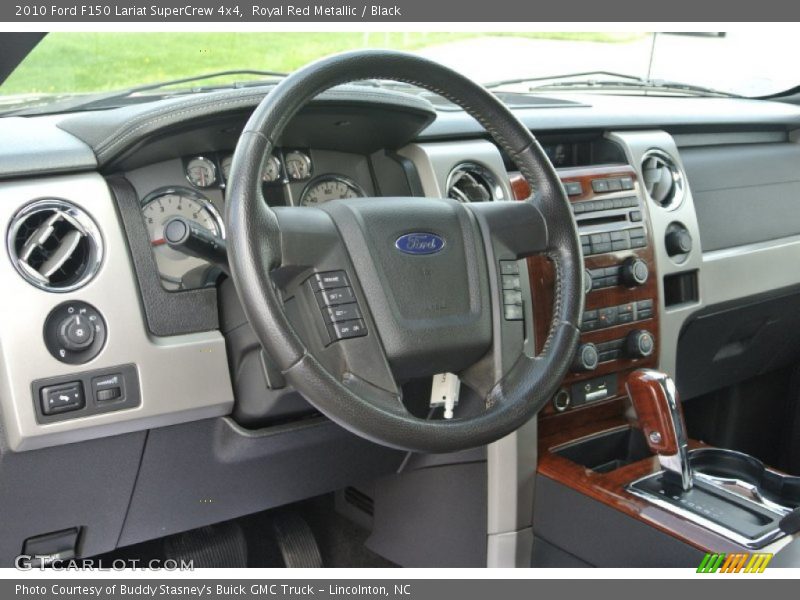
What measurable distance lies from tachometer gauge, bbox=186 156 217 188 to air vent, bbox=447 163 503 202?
1.63 feet

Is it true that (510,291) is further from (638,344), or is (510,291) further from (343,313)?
(638,344)

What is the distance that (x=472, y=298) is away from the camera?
145 centimetres

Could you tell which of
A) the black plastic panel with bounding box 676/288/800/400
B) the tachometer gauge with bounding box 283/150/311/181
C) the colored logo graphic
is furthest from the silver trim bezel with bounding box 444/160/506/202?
the colored logo graphic

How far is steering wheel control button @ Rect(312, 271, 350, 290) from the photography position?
133 centimetres

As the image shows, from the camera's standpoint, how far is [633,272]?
2033 millimetres

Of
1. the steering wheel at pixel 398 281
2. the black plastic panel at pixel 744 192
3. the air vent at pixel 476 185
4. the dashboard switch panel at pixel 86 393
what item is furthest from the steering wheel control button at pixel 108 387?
the black plastic panel at pixel 744 192

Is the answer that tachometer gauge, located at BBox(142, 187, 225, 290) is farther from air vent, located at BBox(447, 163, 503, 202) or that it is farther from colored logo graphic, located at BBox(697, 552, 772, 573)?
colored logo graphic, located at BBox(697, 552, 772, 573)

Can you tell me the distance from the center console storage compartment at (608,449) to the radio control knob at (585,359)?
0.55ft

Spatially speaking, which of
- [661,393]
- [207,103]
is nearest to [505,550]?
[661,393]

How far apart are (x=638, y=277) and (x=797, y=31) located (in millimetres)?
990

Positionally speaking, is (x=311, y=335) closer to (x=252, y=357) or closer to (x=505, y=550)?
(x=252, y=357)

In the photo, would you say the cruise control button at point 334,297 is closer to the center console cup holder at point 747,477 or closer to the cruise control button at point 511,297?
the cruise control button at point 511,297

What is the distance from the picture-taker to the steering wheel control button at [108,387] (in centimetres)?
144

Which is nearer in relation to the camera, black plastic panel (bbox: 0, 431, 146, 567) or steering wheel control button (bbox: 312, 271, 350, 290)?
steering wheel control button (bbox: 312, 271, 350, 290)
